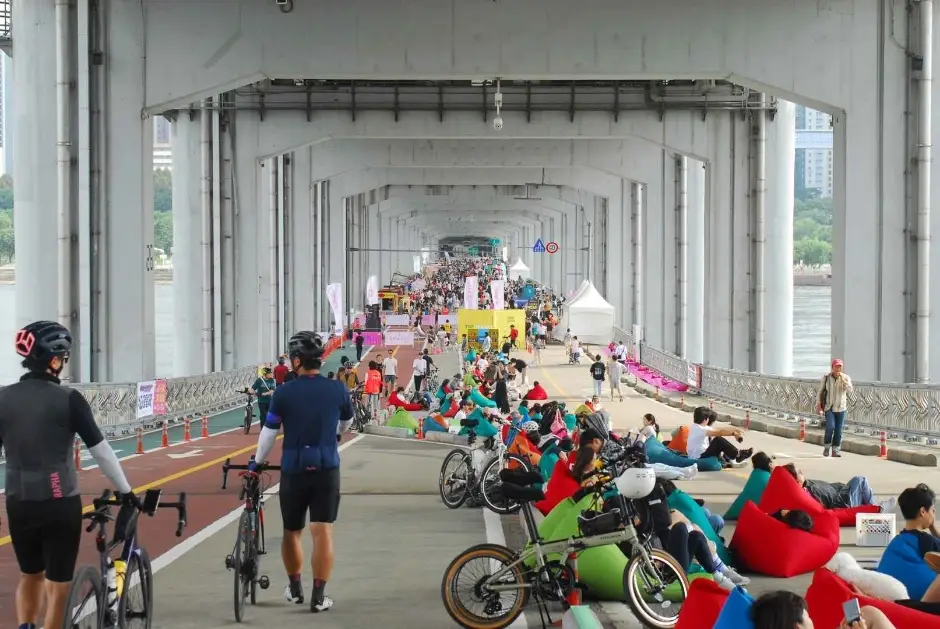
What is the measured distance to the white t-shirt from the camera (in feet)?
60.7

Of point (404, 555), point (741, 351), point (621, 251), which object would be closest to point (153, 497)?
point (404, 555)

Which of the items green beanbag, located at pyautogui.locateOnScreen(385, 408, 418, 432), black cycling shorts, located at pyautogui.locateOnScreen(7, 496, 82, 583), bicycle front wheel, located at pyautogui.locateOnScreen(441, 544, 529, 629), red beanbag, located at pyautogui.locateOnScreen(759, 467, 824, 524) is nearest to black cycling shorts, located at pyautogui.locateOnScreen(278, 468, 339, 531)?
bicycle front wheel, located at pyautogui.locateOnScreen(441, 544, 529, 629)

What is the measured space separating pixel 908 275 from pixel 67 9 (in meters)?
17.2

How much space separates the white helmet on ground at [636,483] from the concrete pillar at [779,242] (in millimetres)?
33639

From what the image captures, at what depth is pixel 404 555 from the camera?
1277 centimetres

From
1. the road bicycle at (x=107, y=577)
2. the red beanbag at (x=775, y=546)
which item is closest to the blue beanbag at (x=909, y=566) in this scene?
the red beanbag at (x=775, y=546)

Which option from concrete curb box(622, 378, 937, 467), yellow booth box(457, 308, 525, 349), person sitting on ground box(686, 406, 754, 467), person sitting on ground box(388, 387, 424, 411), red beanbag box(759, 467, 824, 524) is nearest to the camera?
red beanbag box(759, 467, 824, 524)

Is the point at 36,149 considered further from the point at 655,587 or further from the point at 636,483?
the point at 655,587

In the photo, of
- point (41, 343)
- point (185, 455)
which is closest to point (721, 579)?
point (41, 343)

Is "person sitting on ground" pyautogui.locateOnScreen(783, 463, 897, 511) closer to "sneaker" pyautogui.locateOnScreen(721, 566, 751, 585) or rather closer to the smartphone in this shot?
"sneaker" pyautogui.locateOnScreen(721, 566, 751, 585)

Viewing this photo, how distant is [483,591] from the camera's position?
9.40 metres

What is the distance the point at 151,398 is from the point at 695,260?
3116 cm

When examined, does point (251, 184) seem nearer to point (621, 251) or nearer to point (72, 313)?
point (72, 313)

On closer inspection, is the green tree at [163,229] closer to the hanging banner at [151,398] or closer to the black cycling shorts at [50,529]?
the hanging banner at [151,398]
